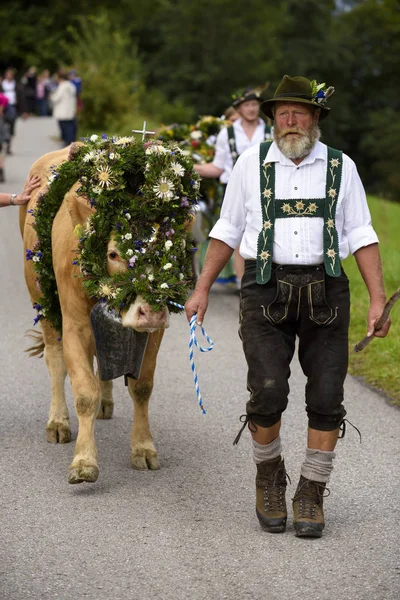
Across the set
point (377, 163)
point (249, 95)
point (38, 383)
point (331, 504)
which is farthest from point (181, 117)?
point (331, 504)

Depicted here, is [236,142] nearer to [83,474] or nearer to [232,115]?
[232,115]

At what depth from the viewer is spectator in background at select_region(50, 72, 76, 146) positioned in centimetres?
2767

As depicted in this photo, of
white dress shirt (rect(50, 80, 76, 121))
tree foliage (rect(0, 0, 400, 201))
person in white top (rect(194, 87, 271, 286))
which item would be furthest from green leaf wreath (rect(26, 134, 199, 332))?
tree foliage (rect(0, 0, 400, 201))

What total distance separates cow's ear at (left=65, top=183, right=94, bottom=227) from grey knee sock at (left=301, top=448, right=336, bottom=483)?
178 centimetres

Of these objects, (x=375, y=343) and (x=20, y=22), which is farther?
(x=20, y=22)

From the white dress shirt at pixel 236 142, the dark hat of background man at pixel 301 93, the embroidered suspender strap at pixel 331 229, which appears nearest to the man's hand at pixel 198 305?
the embroidered suspender strap at pixel 331 229

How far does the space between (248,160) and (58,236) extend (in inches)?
63.2

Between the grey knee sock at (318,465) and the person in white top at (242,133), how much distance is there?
6313mm

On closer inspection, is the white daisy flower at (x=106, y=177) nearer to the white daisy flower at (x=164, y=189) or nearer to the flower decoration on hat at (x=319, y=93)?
the white daisy flower at (x=164, y=189)

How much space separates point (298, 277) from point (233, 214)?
1.54 feet

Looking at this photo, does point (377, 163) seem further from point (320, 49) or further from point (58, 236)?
point (58, 236)

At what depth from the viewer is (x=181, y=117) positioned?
42.5 m

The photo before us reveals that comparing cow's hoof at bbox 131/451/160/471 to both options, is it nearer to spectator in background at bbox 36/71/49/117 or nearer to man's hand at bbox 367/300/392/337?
man's hand at bbox 367/300/392/337

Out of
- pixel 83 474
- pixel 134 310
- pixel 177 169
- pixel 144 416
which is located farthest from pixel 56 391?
pixel 177 169
